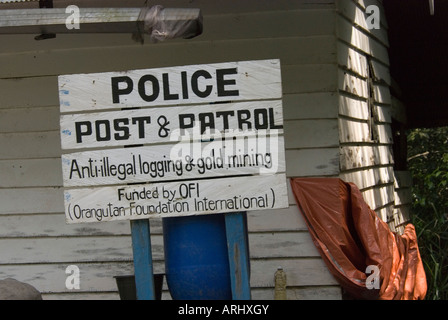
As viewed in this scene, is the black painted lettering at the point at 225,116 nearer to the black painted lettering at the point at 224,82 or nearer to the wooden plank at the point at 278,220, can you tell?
the black painted lettering at the point at 224,82

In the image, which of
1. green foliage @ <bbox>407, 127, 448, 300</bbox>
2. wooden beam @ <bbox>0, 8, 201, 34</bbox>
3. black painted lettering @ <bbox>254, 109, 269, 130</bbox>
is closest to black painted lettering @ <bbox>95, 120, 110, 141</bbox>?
black painted lettering @ <bbox>254, 109, 269, 130</bbox>

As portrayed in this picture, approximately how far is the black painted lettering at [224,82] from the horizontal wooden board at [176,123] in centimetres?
7

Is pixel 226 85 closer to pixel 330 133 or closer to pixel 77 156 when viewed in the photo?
pixel 77 156

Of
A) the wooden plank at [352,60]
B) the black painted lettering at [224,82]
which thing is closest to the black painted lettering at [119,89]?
the black painted lettering at [224,82]

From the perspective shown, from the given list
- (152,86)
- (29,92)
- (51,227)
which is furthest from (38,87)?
(152,86)

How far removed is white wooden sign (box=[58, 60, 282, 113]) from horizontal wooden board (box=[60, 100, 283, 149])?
0.19 ft

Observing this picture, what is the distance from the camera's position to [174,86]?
4.88m

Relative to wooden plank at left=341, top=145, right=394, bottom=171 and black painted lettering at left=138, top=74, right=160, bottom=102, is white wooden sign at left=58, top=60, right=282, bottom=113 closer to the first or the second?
black painted lettering at left=138, top=74, right=160, bottom=102

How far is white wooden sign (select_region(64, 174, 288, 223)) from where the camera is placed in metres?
4.80

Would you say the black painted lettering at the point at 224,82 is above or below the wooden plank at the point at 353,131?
above

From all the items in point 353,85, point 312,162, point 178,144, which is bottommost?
point 312,162

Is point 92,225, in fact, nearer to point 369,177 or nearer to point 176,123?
point 176,123

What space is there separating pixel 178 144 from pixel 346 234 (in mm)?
2172

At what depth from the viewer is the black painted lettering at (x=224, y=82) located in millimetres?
4848
